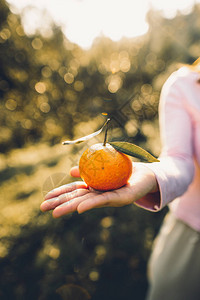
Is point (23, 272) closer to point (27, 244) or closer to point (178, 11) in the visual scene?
point (27, 244)

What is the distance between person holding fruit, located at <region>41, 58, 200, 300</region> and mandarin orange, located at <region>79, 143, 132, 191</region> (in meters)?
0.02

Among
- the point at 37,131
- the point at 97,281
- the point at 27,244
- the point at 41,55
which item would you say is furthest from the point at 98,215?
the point at 41,55

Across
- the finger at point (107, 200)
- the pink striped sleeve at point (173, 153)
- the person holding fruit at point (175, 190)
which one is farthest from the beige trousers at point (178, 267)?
the finger at point (107, 200)

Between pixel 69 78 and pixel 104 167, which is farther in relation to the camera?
pixel 69 78

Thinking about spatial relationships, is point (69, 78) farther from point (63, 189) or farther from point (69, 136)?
point (63, 189)

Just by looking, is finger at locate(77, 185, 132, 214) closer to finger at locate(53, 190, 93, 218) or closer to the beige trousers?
finger at locate(53, 190, 93, 218)

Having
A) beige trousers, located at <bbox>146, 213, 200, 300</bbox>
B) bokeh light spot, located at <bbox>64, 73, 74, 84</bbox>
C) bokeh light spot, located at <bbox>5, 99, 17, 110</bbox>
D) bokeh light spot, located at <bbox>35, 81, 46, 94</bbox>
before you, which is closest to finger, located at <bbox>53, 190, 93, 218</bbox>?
beige trousers, located at <bbox>146, 213, 200, 300</bbox>

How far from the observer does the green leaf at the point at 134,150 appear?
2.83 ft

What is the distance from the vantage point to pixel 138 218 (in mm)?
2951

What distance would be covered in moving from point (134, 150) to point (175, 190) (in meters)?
0.44

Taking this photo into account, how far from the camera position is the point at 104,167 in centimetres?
95

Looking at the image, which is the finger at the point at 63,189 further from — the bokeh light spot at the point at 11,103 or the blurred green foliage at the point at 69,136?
the bokeh light spot at the point at 11,103

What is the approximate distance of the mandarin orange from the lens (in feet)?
3.10

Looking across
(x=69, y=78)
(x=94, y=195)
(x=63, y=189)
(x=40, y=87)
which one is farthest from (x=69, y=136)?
(x=94, y=195)
